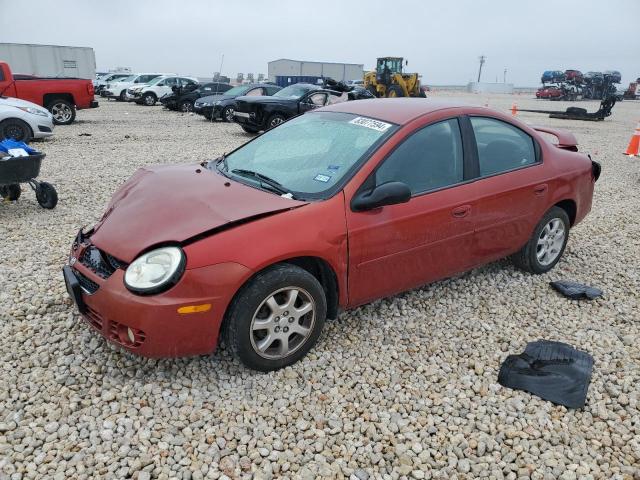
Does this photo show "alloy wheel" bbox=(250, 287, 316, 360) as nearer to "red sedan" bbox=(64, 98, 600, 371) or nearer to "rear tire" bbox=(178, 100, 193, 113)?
"red sedan" bbox=(64, 98, 600, 371)

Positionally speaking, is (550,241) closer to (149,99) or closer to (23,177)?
(23,177)

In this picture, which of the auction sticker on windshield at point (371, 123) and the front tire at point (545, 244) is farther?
the front tire at point (545, 244)

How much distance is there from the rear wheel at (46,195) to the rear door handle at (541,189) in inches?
216

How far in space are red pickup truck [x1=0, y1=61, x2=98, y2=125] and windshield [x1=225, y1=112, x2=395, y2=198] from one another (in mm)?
12320

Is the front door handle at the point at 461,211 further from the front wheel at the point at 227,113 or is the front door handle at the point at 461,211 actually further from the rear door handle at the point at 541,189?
the front wheel at the point at 227,113

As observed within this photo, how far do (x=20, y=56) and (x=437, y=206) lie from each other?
107 ft

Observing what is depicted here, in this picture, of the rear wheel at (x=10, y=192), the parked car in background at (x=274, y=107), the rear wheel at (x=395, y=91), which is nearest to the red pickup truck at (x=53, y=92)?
the parked car in background at (x=274, y=107)

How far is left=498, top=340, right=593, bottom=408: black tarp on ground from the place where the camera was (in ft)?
9.81

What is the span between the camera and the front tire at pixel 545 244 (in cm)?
446

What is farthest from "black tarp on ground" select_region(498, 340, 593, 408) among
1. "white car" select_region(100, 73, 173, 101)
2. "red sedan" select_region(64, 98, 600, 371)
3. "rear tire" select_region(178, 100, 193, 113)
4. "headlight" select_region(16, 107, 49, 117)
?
"white car" select_region(100, 73, 173, 101)

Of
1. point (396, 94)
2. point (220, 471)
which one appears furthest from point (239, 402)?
point (396, 94)

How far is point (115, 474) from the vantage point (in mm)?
2336

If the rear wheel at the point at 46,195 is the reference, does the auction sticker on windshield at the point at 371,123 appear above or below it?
above

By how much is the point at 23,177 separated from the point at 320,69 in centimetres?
5863
